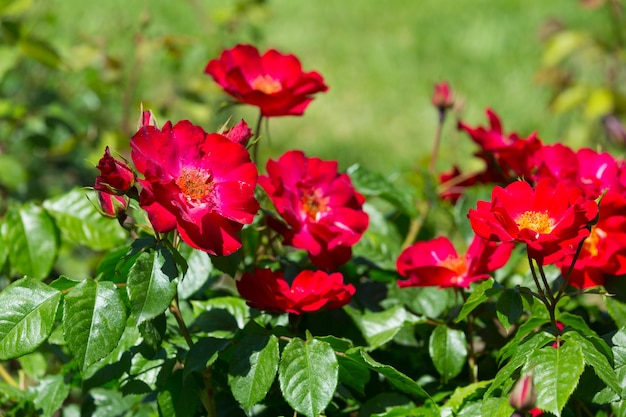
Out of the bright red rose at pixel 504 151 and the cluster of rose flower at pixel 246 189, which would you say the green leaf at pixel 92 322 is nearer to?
the cluster of rose flower at pixel 246 189

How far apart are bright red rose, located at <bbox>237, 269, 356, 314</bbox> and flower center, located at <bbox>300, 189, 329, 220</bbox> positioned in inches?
4.8

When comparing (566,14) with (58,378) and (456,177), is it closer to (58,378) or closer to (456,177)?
(456,177)

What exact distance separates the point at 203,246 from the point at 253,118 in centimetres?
266

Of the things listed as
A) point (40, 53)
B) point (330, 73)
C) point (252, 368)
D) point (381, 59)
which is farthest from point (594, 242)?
point (381, 59)

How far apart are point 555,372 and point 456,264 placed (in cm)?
36

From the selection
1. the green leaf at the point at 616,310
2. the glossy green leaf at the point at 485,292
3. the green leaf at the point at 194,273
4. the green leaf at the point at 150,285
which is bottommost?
the green leaf at the point at 616,310

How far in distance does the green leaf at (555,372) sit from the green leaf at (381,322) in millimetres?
292

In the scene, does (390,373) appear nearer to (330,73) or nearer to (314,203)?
(314,203)

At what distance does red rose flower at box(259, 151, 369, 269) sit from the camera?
1204 mm

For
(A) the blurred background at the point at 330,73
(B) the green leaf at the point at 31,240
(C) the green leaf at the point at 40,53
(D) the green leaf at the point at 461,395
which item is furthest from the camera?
(A) the blurred background at the point at 330,73

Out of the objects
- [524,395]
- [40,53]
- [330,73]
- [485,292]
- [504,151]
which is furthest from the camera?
[330,73]

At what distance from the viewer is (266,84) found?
1.37 meters

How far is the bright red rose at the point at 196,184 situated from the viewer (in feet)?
3.21

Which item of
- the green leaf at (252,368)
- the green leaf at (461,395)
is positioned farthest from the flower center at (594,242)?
the green leaf at (252,368)
